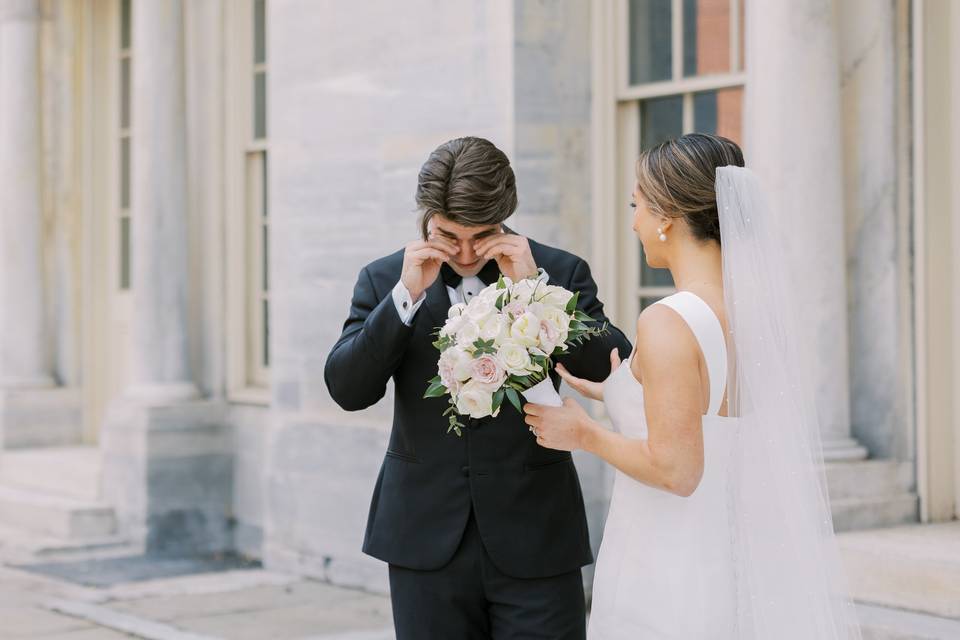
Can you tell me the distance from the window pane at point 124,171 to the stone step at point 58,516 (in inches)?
96.1

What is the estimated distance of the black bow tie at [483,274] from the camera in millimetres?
3359

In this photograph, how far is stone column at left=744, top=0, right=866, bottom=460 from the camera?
18.3ft

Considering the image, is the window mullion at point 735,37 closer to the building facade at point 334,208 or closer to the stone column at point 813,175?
the building facade at point 334,208

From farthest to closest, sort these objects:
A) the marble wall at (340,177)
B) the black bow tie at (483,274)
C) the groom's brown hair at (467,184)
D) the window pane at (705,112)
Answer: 1. the marble wall at (340,177)
2. the window pane at (705,112)
3. the black bow tie at (483,274)
4. the groom's brown hair at (467,184)

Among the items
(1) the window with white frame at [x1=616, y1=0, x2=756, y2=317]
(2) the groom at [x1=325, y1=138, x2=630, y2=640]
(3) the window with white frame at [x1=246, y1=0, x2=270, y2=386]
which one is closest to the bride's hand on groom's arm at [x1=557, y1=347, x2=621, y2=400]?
(2) the groom at [x1=325, y1=138, x2=630, y2=640]

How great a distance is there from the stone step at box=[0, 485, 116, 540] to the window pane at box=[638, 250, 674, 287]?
415cm

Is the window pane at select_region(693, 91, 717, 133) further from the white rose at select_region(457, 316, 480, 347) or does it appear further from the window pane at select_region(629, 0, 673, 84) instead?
the white rose at select_region(457, 316, 480, 347)

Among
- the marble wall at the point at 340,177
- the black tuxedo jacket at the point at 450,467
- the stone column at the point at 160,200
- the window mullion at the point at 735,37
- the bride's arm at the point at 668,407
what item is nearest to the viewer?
the bride's arm at the point at 668,407

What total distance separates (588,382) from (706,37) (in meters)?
3.63

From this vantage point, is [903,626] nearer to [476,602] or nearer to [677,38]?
[476,602]

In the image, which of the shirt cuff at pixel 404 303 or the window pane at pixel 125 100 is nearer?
the shirt cuff at pixel 404 303

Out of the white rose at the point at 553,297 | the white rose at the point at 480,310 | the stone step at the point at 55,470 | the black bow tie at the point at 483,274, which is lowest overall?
the stone step at the point at 55,470

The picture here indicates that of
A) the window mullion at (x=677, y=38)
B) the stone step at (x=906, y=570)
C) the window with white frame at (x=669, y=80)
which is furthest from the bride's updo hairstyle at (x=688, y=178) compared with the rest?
the window mullion at (x=677, y=38)

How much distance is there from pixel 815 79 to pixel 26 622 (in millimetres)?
4316
